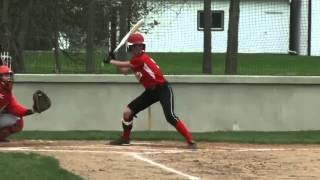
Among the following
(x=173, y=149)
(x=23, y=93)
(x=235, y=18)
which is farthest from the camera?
(x=235, y=18)

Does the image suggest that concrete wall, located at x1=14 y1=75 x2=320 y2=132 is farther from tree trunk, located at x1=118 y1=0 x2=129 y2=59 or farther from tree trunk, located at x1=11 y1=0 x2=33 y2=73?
tree trunk, located at x1=118 y1=0 x2=129 y2=59

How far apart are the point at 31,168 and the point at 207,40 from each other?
8737 millimetres

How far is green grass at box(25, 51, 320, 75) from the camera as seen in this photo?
15195 mm

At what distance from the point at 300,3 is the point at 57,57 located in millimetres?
6232

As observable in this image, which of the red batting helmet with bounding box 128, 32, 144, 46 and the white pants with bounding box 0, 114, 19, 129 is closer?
the red batting helmet with bounding box 128, 32, 144, 46

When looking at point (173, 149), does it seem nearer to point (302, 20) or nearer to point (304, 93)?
point (304, 93)

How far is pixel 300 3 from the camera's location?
17594 millimetres

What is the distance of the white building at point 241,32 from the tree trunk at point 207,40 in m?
0.14

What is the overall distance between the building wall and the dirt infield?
400 cm

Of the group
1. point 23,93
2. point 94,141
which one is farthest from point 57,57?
point 94,141

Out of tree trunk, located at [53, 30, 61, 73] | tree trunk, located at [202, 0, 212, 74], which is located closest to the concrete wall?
tree trunk, located at [53, 30, 61, 73]

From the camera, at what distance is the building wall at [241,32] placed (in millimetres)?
16109

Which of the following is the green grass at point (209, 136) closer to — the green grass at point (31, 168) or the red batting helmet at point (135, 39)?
the red batting helmet at point (135, 39)

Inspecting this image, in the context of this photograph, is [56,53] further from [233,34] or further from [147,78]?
[147,78]
